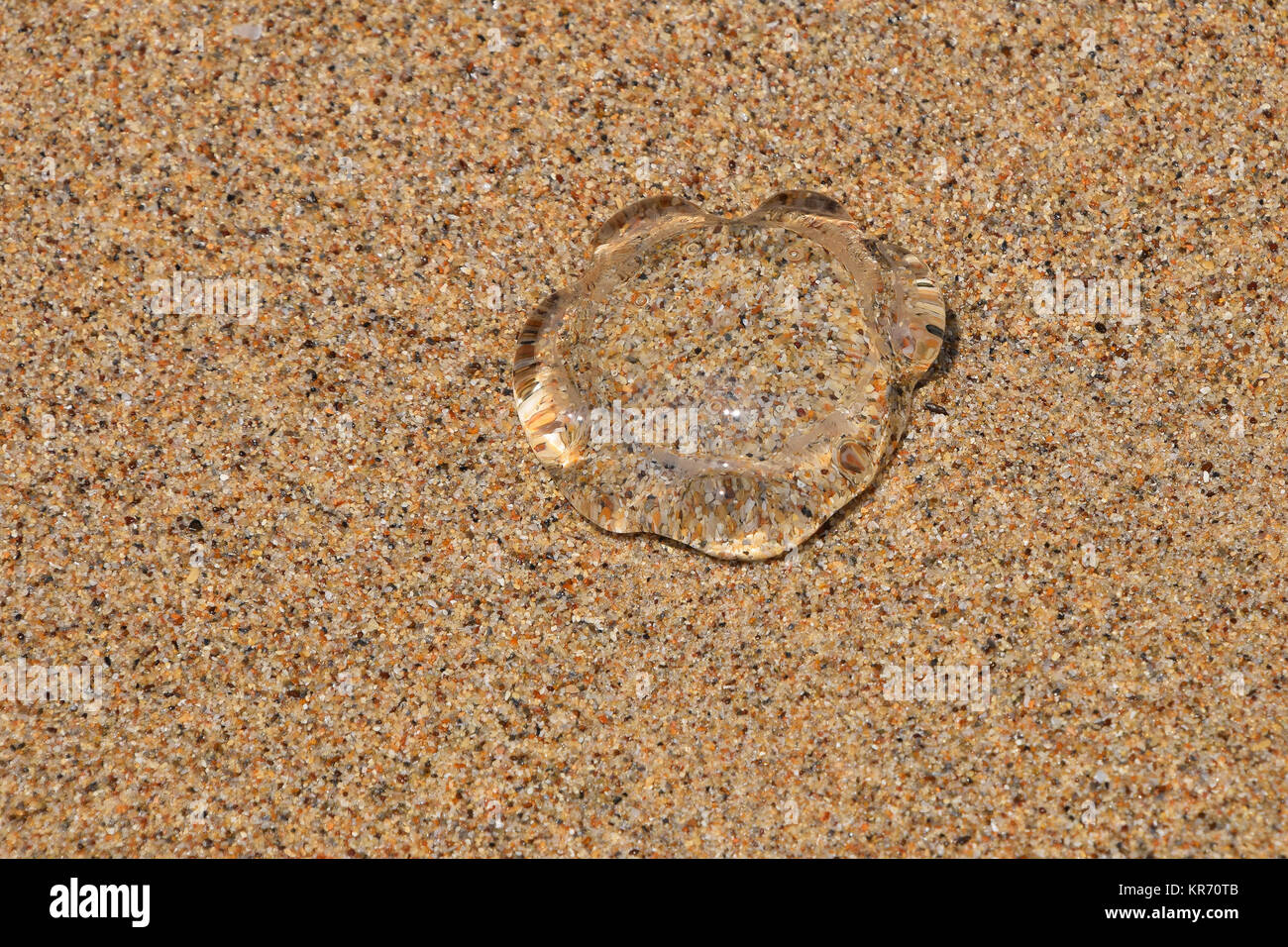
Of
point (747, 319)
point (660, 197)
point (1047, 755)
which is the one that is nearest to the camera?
point (1047, 755)

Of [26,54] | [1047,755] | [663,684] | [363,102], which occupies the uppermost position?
[26,54]

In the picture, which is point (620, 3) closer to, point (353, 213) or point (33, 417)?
point (353, 213)

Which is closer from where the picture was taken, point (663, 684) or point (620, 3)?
point (663, 684)

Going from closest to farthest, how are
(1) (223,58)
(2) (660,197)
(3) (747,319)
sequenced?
(3) (747,319) → (2) (660,197) → (1) (223,58)

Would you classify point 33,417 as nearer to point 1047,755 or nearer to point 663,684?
point 663,684

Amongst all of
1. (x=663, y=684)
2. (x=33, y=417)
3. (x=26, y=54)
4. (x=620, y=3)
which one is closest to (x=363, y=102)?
(x=620, y=3)

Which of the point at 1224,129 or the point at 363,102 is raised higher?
the point at 363,102

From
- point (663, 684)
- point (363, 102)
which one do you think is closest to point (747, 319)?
point (663, 684)

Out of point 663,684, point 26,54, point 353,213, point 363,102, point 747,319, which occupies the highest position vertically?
point 26,54

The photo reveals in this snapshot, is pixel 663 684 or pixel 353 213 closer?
pixel 663 684
